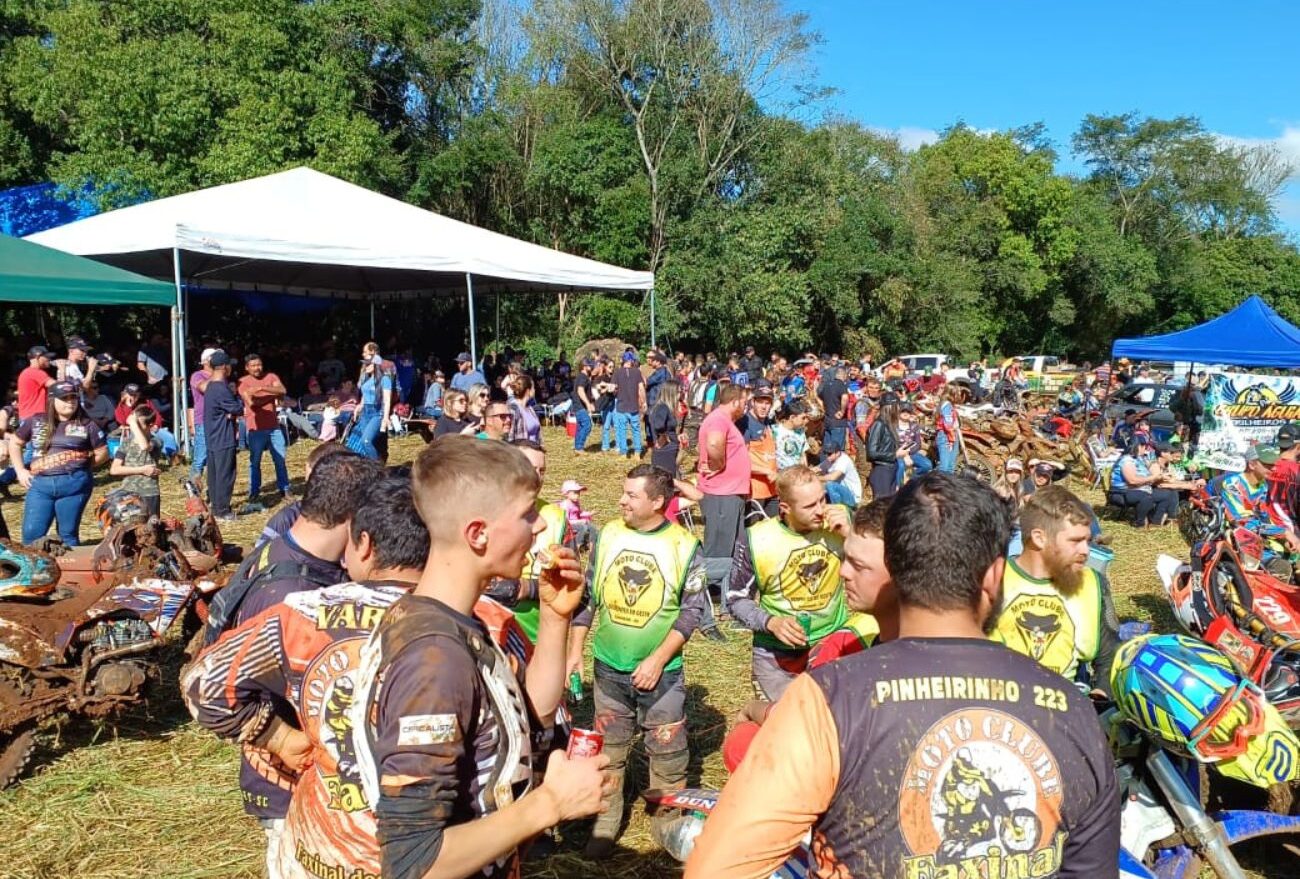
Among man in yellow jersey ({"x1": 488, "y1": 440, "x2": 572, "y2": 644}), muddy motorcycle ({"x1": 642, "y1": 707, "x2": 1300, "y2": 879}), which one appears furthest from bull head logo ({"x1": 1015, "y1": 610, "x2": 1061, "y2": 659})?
man in yellow jersey ({"x1": 488, "y1": 440, "x2": 572, "y2": 644})

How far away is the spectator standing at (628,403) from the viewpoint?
16062mm

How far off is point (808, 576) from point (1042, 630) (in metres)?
1.08

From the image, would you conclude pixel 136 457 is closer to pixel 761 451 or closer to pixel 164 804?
pixel 164 804

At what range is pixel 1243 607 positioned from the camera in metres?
5.35

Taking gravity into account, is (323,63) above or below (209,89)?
above

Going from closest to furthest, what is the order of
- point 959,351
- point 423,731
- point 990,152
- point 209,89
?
point 423,731, point 209,89, point 959,351, point 990,152

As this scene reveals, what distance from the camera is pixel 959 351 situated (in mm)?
41312

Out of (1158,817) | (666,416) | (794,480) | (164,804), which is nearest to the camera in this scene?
(1158,817)

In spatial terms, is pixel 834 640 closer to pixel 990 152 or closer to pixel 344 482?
pixel 344 482

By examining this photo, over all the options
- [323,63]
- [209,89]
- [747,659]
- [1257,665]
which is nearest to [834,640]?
[1257,665]

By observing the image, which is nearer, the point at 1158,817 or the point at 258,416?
the point at 1158,817

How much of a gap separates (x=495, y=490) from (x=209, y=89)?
2522 cm

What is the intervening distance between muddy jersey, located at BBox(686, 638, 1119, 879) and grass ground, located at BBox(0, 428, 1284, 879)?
2.81 metres

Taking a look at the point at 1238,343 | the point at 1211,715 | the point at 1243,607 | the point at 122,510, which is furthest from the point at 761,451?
the point at 1238,343
